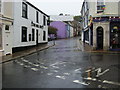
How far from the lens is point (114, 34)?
66.5ft

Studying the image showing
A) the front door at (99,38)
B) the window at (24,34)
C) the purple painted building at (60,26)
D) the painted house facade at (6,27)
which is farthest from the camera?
the purple painted building at (60,26)

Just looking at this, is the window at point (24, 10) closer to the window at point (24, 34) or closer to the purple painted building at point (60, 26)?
the window at point (24, 34)

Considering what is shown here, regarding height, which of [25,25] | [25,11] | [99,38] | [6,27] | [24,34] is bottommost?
[99,38]

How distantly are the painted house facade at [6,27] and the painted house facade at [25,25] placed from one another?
3.01 ft

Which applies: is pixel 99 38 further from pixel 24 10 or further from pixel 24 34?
pixel 24 10

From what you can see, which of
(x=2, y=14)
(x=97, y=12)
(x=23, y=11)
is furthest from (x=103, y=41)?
(x=2, y=14)

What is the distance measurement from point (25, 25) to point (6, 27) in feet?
16.1

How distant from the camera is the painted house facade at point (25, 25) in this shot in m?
17.9

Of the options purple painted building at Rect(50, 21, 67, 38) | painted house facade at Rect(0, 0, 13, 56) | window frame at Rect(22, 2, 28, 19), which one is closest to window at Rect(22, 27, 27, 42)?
window frame at Rect(22, 2, 28, 19)

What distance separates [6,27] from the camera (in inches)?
622

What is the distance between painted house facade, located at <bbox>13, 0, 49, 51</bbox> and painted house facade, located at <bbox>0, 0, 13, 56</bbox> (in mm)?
919

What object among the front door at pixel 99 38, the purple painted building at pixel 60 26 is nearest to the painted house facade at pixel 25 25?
the front door at pixel 99 38

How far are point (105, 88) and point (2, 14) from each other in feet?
39.8

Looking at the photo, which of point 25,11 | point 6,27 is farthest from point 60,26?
point 6,27
